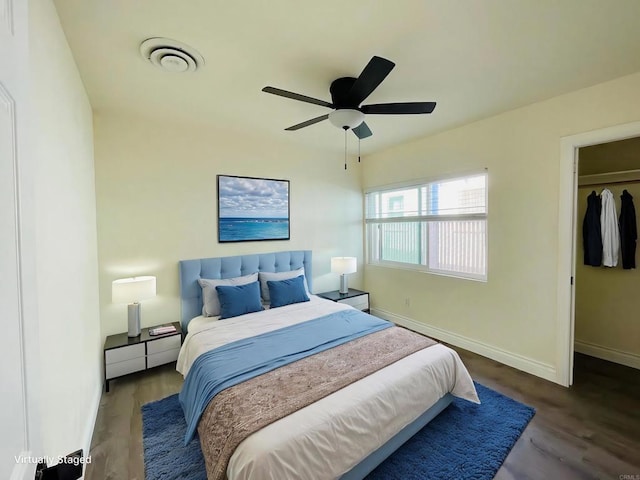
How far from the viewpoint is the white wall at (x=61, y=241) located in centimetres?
125

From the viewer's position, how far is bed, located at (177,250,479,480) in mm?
1392

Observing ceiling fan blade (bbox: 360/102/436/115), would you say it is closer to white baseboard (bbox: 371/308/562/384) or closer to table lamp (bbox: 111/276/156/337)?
table lamp (bbox: 111/276/156/337)

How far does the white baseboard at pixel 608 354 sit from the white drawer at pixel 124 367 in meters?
4.83

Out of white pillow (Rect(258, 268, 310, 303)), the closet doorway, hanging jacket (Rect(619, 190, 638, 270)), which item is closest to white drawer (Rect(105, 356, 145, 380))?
white pillow (Rect(258, 268, 310, 303))

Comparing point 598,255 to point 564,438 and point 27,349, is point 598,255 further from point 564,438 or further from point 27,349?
point 27,349

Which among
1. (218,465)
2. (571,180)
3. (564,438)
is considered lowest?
(564,438)

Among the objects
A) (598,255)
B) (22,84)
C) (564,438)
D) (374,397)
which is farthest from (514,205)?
(22,84)

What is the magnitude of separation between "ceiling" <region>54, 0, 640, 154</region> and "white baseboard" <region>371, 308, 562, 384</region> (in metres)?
2.58

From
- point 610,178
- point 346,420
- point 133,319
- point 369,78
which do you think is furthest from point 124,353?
point 610,178

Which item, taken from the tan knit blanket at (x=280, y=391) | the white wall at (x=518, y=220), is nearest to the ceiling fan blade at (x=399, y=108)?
the white wall at (x=518, y=220)

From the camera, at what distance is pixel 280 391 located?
1714 mm

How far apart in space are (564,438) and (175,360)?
3377 mm

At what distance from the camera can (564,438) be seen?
6.62 ft

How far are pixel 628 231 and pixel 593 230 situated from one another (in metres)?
0.26
